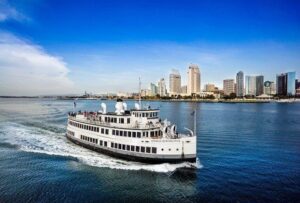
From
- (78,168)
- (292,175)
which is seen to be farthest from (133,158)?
(292,175)

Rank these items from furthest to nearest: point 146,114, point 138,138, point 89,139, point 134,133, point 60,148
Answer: point 60,148 → point 89,139 → point 146,114 → point 134,133 → point 138,138

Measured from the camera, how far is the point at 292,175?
3678 centimetres

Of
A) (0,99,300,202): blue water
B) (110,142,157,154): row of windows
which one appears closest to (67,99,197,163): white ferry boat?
(110,142,157,154): row of windows

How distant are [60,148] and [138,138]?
767 inches

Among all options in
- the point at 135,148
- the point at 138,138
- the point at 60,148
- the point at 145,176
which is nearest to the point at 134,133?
the point at 138,138

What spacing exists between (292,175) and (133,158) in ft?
73.7

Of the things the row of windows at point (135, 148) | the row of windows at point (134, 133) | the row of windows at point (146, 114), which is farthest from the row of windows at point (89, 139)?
the row of windows at point (146, 114)

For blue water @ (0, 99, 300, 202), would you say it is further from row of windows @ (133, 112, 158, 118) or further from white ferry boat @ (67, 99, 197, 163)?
row of windows @ (133, 112, 158, 118)

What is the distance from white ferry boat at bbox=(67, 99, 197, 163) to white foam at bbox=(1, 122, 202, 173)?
3.29ft

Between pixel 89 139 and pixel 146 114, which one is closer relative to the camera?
pixel 146 114

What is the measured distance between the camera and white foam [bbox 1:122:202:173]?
125 ft

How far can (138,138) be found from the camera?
39.5m

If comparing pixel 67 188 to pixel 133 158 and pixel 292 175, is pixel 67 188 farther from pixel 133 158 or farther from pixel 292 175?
pixel 292 175

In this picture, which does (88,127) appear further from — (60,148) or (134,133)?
(134,133)
